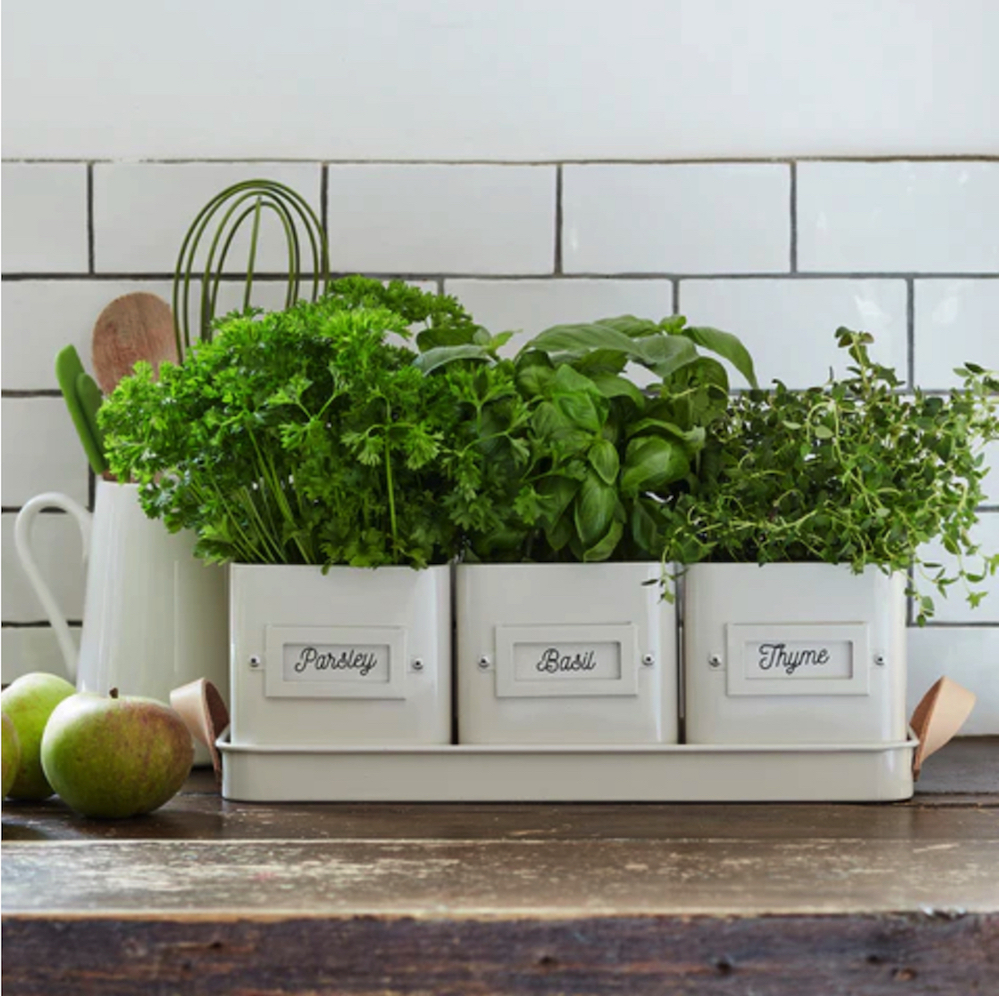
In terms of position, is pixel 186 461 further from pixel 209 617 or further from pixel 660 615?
pixel 660 615

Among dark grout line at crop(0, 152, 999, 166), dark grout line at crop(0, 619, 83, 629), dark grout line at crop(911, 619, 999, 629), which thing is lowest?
dark grout line at crop(0, 619, 83, 629)

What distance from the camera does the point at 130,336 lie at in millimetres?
1104

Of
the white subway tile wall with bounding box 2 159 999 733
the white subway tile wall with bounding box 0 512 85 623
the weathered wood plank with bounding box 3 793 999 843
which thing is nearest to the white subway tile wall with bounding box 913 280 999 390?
the white subway tile wall with bounding box 2 159 999 733

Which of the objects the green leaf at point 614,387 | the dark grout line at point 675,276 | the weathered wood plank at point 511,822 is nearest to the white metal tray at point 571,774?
the weathered wood plank at point 511,822

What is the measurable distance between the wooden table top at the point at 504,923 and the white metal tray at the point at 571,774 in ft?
0.51

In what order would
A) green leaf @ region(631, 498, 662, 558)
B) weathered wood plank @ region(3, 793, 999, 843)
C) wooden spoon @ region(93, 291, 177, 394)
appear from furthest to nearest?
wooden spoon @ region(93, 291, 177, 394)
green leaf @ region(631, 498, 662, 558)
weathered wood plank @ region(3, 793, 999, 843)

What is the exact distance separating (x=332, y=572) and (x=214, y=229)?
44 centimetres

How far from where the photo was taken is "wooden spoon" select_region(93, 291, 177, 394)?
1.10m

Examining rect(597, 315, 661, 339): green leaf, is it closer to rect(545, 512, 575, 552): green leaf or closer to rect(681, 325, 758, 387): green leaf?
rect(681, 325, 758, 387): green leaf

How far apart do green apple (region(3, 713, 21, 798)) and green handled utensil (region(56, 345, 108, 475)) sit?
292mm

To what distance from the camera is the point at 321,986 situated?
0.58 metres

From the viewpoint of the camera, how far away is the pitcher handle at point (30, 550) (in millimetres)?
1054

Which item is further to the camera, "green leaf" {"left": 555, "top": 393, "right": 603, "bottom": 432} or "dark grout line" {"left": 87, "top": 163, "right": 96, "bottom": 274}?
"dark grout line" {"left": 87, "top": 163, "right": 96, "bottom": 274}

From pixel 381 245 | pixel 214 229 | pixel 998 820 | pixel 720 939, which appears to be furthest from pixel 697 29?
pixel 720 939
